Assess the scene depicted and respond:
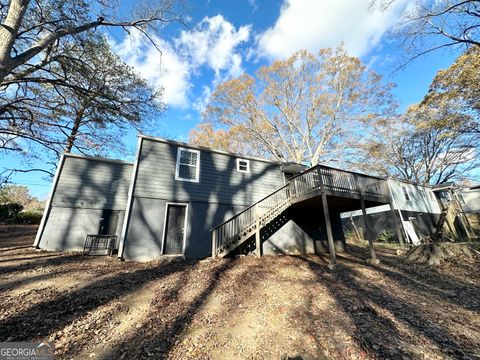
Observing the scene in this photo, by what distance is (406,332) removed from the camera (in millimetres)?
3611

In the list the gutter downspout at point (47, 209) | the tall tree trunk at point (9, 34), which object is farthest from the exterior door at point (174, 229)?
the tall tree trunk at point (9, 34)

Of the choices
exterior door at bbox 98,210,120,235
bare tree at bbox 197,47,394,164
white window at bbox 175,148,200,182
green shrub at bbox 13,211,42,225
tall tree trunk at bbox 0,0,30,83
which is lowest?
exterior door at bbox 98,210,120,235

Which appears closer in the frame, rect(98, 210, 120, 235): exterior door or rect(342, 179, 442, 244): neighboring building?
rect(98, 210, 120, 235): exterior door

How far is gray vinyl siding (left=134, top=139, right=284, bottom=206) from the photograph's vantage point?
885 centimetres

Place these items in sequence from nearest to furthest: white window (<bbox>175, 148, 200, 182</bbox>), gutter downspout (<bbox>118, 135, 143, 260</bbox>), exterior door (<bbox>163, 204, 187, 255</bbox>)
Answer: gutter downspout (<bbox>118, 135, 143, 260</bbox>), exterior door (<bbox>163, 204, 187, 255</bbox>), white window (<bbox>175, 148, 200, 182</bbox>)

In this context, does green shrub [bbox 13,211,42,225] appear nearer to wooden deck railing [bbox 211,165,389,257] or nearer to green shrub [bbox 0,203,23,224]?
green shrub [bbox 0,203,23,224]

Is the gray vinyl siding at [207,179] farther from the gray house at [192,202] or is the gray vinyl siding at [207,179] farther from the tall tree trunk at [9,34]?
the tall tree trunk at [9,34]

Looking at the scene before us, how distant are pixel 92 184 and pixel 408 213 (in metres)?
22.6

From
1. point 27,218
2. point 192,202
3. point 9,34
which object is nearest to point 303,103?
point 192,202

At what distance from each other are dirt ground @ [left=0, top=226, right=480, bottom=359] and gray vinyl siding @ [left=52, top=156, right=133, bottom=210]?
3.29 metres

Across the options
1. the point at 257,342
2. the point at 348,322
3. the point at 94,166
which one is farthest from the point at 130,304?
the point at 94,166

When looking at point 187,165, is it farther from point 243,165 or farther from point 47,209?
point 47,209

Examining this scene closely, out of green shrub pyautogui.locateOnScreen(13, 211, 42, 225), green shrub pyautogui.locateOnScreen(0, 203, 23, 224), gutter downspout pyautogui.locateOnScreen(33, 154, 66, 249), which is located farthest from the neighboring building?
green shrub pyautogui.locateOnScreen(0, 203, 23, 224)

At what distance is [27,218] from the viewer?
16562mm
